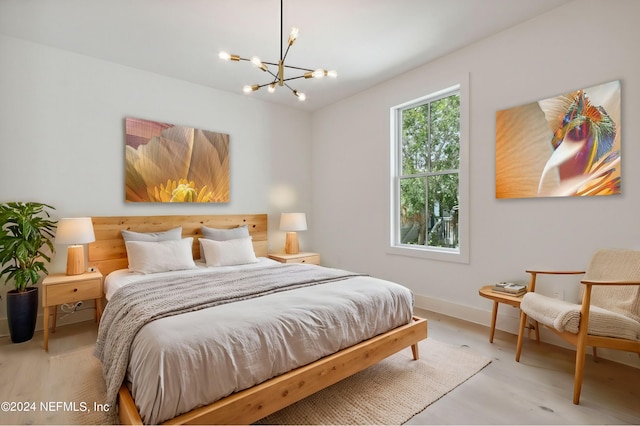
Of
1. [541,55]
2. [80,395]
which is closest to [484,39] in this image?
[541,55]

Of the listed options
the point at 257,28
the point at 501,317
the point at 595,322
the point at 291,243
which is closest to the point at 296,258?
the point at 291,243

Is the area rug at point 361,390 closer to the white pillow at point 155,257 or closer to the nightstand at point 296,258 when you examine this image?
the white pillow at point 155,257

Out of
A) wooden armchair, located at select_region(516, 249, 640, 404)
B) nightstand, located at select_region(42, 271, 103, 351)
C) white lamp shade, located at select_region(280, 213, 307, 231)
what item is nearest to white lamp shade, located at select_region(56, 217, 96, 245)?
nightstand, located at select_region(42, 271, 103, 351)

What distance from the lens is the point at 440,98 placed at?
355 centimetres

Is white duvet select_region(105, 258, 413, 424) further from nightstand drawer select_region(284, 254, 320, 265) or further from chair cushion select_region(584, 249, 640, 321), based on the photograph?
nightstand drawer select_region(284, 254, 320, 265)

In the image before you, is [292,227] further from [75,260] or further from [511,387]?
[511,387]

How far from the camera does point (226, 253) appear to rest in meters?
3.49

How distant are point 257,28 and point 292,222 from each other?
2418 mm

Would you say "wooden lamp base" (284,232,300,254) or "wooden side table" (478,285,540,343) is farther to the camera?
"wooden lamp base" (284,232,300,254)

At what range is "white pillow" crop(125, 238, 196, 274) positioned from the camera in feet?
10.2

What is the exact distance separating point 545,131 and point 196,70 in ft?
11.9

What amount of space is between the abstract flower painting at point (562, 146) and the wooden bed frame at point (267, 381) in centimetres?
163

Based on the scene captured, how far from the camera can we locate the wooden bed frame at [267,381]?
1.43m

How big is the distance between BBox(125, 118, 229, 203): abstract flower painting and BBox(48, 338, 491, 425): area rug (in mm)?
1816
